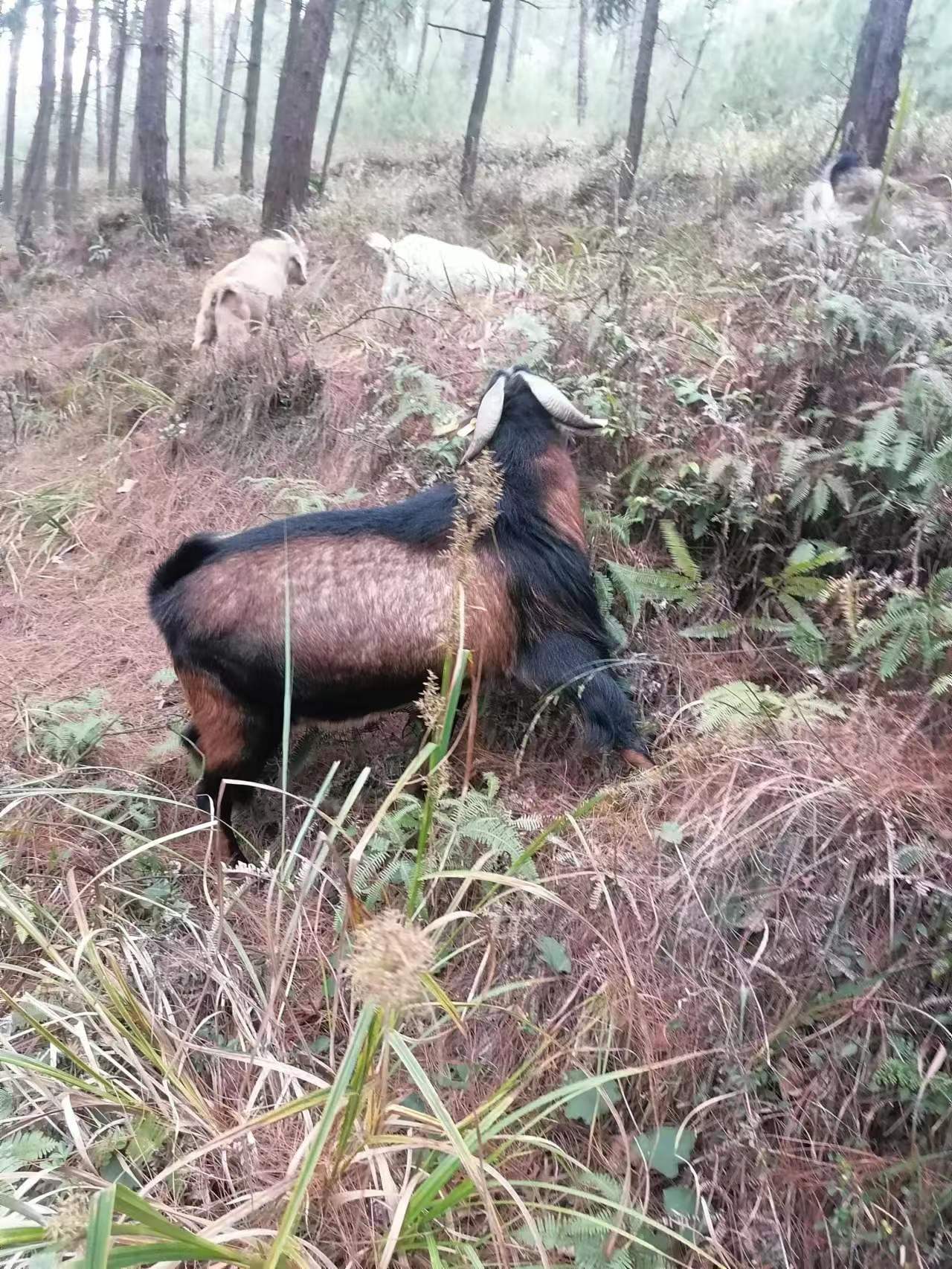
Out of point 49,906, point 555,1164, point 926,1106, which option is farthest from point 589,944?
point 49,906

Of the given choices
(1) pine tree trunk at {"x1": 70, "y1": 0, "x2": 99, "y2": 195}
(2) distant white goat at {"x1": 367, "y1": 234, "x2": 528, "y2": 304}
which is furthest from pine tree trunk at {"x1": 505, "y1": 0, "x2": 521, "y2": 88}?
(2) distant white goat at {"x1": 367, "y1": 234, "x2": 528, "y2": 304}

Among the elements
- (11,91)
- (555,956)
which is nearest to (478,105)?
(555,956)

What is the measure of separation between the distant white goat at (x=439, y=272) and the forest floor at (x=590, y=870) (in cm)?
88

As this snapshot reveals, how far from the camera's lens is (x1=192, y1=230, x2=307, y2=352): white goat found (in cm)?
677

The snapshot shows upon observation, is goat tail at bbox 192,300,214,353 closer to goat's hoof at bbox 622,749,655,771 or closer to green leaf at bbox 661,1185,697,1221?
goat's hoof at bbox 622,749,655,771

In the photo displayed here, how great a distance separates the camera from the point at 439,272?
22.8 feet

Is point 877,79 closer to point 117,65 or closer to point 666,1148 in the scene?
point 666,1148

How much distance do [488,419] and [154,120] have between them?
10.9m

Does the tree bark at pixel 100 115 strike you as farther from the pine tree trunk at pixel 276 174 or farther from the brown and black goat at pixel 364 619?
the brown and black goat at pixel 364 619

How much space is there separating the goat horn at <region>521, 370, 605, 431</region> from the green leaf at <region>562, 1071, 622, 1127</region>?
278cm

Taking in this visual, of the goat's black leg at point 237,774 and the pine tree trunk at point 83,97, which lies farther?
the pine tree trunk at point 83,97

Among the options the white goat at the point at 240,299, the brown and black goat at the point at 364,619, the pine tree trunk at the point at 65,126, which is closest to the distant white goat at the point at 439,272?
the white goat at the point at 240,299

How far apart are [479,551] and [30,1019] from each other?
7.55 feet

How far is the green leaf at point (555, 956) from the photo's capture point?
94.9 inches
